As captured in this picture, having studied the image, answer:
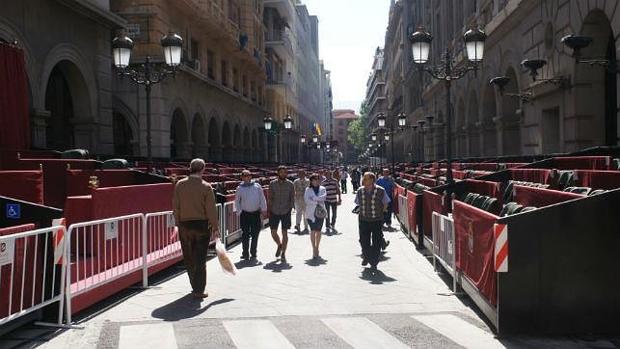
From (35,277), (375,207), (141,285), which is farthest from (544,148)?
(35,277)

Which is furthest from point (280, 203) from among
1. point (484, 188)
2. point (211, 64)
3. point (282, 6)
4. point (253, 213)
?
point (282, 6)

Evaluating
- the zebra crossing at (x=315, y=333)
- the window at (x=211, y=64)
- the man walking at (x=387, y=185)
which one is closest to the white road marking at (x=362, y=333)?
the zebra crossing at (x=315, y=333)

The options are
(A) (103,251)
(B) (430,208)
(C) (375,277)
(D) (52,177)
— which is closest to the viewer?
(A) (103,251)

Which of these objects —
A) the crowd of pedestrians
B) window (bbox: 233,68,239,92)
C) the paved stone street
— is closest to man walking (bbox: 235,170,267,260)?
the crowd of pedestrians

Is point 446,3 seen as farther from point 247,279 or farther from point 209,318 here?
point 209,318

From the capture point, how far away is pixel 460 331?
6.38 m

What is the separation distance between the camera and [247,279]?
9656mm

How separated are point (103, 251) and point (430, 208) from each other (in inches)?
257

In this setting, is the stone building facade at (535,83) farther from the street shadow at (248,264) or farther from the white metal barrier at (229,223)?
the white metal barrier at (229,223)

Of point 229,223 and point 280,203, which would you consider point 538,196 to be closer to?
point 280,203

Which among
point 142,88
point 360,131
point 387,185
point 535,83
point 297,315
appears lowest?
point 297,315

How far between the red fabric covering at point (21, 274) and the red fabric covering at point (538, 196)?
Answer: 18.2 feet

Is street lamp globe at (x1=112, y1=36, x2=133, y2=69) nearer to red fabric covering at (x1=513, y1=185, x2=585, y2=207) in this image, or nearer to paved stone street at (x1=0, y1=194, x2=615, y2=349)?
paved stone street at (x1=0, y1=194, x2=615, y2=349)

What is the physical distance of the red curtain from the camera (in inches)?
467
